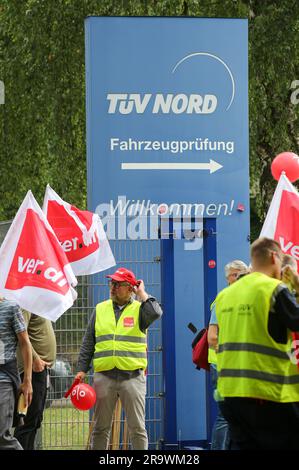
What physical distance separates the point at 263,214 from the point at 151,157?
795 centimetres

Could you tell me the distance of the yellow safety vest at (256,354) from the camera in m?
8.71

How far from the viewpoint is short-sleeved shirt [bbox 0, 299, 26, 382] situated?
35.2 feet

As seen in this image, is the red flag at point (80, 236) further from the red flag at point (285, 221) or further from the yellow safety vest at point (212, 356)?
the red flag at point (285, 221)

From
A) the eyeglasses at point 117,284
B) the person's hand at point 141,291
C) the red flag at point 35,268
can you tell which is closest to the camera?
the red flag at point 35,268

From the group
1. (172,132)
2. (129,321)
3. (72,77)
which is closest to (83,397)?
(129,321)

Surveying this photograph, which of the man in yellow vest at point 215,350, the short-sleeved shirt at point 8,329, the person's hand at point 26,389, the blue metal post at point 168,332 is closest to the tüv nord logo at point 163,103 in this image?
the blue metal post at point 168,332

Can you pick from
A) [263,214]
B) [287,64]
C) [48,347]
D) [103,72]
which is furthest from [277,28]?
[48,347]

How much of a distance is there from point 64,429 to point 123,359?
125cm

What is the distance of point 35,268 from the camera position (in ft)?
38.9

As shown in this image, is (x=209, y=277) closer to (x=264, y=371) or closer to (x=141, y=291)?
(x=141, y=291)

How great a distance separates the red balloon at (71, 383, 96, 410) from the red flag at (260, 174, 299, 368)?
2.51 metres

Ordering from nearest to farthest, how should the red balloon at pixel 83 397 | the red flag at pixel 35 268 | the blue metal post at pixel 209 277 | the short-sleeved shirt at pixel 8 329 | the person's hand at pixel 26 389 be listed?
1. the short-sleeved shirt at pixel 8 329
2. the person's hand at pixel 26 389
3. the red flag at pixel 35 268
4. the red balloon at pixel 83 397
5. the blue metal post at pixel 209 277

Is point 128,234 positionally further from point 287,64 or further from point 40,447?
point 287,64

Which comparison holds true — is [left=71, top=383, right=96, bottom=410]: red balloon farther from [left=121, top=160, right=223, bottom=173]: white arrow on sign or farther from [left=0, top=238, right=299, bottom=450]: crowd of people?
[left=121, top=160, right=223, bottom=173]: white arrow on sign
